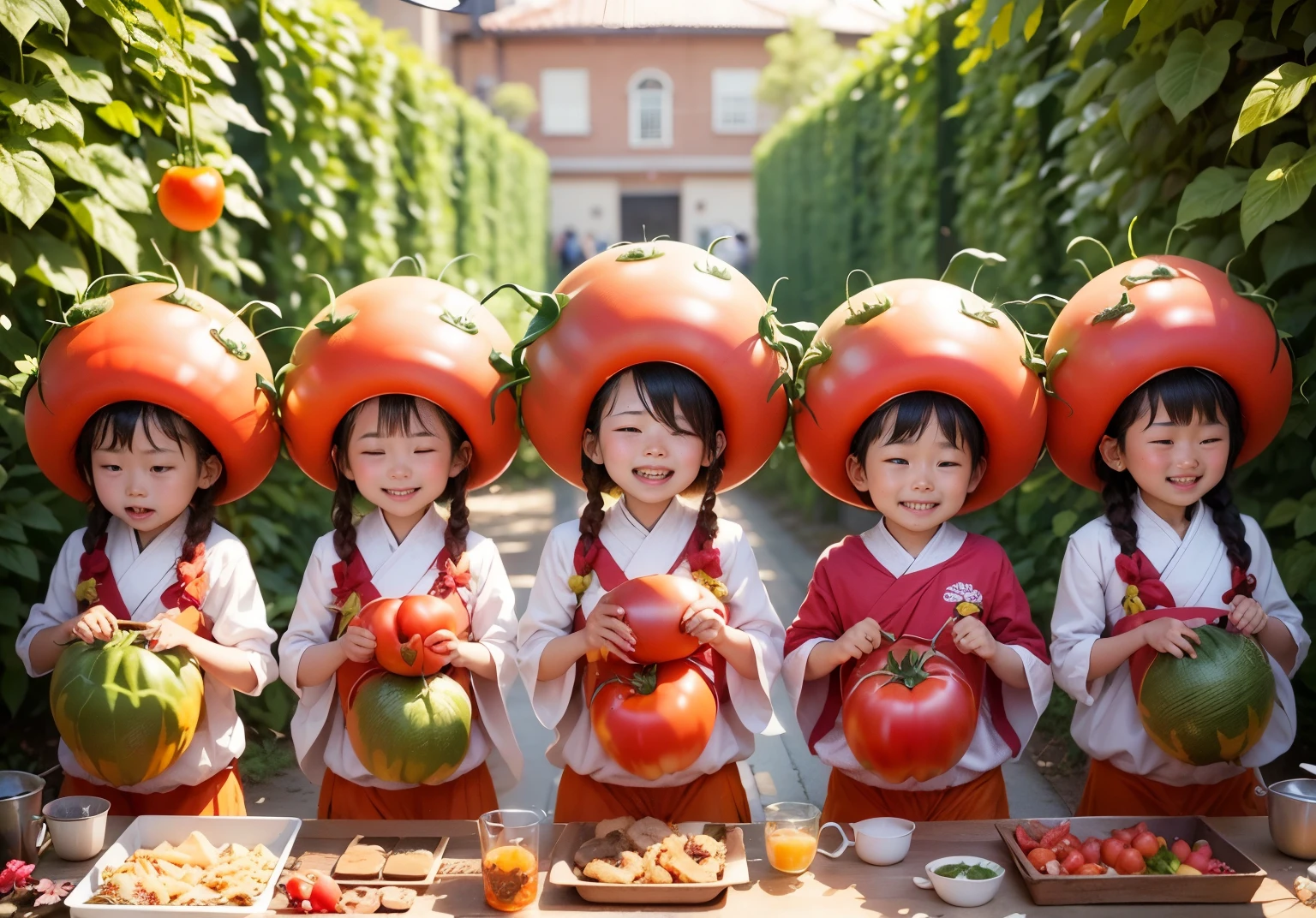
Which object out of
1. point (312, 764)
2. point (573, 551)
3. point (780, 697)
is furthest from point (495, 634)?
point (780, 697)

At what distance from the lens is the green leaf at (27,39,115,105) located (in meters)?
3.02

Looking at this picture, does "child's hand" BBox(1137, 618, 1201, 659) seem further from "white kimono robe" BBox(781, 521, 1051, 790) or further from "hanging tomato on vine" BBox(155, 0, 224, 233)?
"hanging tomato on vine" BBox(155, 0, 224, 233)

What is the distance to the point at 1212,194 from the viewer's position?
3.08m

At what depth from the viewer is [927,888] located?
2244 millimetres

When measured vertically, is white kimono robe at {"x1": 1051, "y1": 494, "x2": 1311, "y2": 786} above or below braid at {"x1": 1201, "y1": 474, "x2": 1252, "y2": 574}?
below

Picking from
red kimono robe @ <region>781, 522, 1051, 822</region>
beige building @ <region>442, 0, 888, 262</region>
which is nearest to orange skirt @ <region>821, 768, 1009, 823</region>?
red kimono robe @ <region>781, 522, 1051, 822</region>

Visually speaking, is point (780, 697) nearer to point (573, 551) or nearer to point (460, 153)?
point (573, 551)

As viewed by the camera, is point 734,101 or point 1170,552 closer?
point 1170,552

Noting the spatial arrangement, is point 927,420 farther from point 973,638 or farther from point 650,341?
point 650,341


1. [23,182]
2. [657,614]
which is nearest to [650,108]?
[23,182]

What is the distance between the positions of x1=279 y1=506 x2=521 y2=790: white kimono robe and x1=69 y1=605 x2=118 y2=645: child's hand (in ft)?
1.21

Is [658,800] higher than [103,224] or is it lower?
lower

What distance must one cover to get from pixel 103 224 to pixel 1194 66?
9.76 feet

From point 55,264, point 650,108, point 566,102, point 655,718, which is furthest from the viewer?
point 650,108
